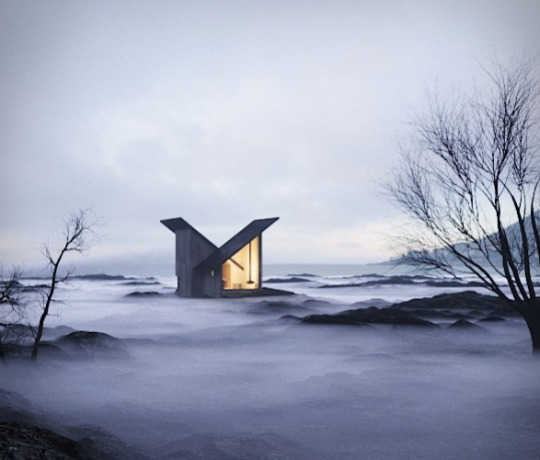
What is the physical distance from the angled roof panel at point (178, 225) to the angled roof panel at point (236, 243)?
69 cm

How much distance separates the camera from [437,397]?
713 centimetres

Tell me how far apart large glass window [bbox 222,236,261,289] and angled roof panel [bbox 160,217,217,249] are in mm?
1383

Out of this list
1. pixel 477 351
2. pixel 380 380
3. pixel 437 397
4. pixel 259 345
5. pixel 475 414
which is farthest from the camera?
pixel 259 345

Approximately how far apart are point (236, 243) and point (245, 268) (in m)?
1.61

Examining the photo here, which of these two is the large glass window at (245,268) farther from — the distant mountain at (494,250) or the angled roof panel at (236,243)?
the distant mountain at (494,250)

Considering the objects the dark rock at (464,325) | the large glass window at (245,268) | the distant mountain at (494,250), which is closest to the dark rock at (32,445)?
the distant mountain at (494,250)

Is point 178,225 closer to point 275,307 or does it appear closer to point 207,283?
point 207,283

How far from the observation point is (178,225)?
20.0 metres

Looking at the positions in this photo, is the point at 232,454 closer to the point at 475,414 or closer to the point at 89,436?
the point at 89,436

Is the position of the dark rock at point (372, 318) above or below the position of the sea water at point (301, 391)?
above

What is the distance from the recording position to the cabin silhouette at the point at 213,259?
756 inches

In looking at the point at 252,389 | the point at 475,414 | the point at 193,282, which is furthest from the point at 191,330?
the point at 475,414

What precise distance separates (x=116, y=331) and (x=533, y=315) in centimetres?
942

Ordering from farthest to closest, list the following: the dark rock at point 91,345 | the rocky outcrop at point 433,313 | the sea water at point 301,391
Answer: the rocky outcrop at point 433,313, the dark rock at point 91,345, the sea water at point 301,391
